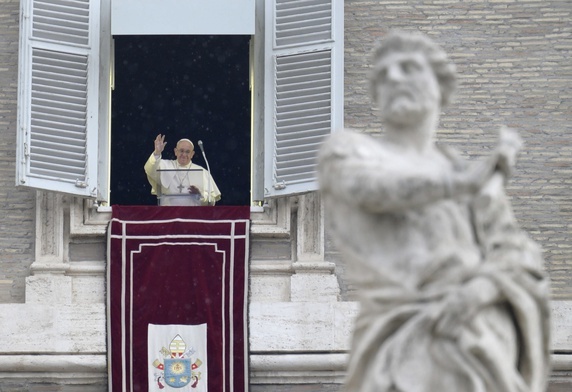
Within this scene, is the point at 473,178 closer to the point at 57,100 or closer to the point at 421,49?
the point at 421,49

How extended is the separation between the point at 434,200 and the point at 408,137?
1.47 ft

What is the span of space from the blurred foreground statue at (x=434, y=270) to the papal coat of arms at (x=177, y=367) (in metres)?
10.5

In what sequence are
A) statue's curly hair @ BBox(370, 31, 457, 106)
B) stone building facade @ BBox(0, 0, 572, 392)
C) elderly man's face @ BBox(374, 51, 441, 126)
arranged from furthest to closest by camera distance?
stone building facade @ BBox(0, 0, 572, 392)
statue's curly hair @ BBox(370, 31, 457, 106)
elderly man's face @ BBox(374, 51, 441, 126)

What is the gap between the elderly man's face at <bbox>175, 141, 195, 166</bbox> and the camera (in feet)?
68.4

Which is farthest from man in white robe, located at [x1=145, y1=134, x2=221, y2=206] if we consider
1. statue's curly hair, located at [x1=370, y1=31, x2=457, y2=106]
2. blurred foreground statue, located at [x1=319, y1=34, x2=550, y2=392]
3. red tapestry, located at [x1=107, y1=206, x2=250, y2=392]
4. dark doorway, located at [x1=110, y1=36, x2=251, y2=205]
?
blurred foreground statue, located at [x1=319, y1=34, x2=550, y2=392]

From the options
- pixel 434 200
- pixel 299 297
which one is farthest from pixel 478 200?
pixel 299 297

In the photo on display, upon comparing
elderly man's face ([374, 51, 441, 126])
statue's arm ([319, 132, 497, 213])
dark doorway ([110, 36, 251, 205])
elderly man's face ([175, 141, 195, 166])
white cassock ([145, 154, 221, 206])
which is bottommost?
statue's arm ([319, 132, 497, 213])

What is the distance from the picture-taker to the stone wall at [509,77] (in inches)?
807

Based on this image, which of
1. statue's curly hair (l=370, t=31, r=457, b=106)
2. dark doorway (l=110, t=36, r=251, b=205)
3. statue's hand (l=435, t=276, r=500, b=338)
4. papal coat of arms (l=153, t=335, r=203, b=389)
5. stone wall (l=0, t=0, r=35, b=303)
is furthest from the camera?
dark doorway (l=110, t=36, r=251, b=205)

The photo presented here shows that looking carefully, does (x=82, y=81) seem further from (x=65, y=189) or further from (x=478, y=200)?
(x=478, y=200)

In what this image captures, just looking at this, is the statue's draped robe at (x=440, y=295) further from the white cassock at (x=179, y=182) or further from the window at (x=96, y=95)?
the white cassock at (x=179, y=182)

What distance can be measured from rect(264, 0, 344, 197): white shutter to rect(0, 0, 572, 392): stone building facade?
354 mm

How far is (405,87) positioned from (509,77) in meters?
11.3

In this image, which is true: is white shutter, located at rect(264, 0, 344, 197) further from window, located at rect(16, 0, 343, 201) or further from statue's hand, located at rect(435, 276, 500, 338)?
statue's hand, located at rect(435, 276, 500, 338)
